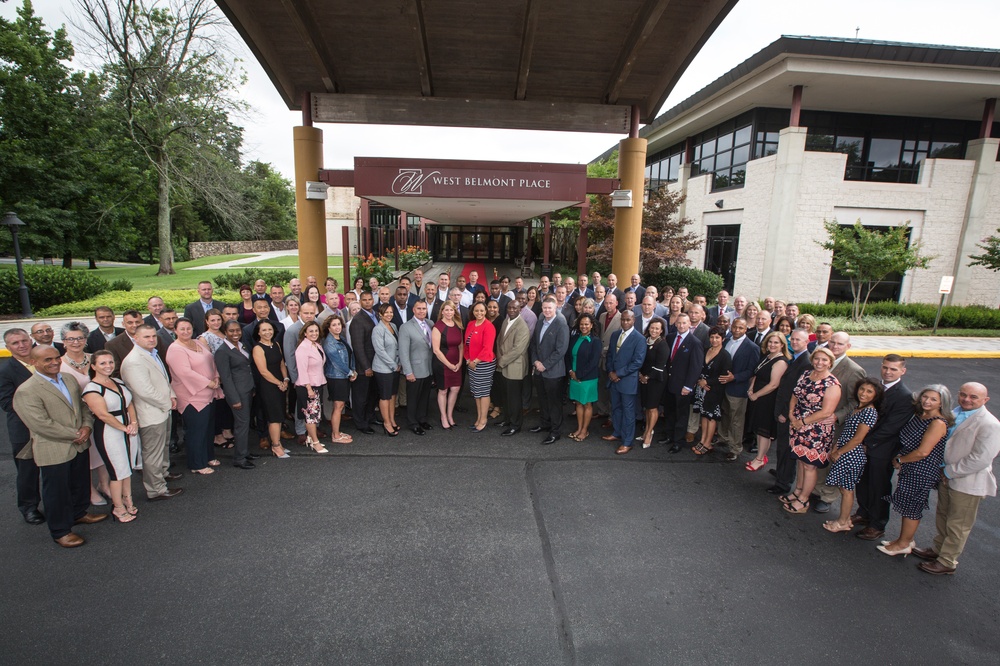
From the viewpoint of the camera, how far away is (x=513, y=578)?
3.86 m

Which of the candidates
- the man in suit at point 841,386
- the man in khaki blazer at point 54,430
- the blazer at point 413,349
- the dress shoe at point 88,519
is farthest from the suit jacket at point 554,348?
the dress shoe at point 88,519

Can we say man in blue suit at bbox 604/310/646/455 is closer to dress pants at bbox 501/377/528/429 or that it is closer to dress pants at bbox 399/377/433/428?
dress pants at bbox 501/377/528/429

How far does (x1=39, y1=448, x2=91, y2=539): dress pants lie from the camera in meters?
4.06

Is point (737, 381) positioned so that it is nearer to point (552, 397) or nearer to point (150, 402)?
point (552, 397)

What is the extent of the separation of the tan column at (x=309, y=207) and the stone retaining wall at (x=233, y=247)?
3576 centimetres

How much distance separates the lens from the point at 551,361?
255 inches

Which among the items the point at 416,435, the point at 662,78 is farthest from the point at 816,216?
the point at 416,435

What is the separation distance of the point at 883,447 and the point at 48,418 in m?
7.21

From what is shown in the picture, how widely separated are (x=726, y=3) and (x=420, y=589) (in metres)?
9.36

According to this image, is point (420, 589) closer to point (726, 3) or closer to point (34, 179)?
point (726, 3)

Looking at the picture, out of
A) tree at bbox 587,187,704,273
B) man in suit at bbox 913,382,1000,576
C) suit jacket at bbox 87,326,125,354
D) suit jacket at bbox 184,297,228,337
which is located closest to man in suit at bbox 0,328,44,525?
suit jacket at bbox 87,326,125,354

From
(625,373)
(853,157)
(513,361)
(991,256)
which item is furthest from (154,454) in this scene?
(853,157)

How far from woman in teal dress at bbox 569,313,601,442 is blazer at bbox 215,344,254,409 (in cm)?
405

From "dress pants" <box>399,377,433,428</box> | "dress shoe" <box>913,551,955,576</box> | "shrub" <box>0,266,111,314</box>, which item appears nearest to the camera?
"dress shoe" <box>913,551,955,576</box>
